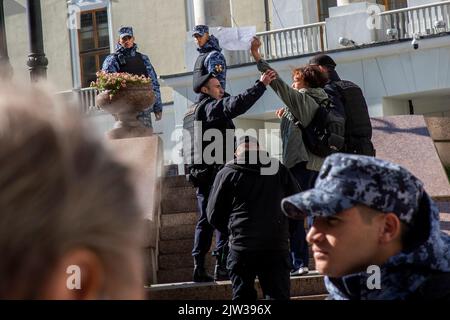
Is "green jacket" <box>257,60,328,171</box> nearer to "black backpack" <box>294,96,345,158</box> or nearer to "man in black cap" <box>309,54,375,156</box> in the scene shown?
"black backpack" <box>294,96,345,158</box>

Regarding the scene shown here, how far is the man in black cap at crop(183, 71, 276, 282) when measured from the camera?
9383mm

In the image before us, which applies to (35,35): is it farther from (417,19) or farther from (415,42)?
(417,19)

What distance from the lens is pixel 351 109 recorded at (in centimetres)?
937

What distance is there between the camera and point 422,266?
3049 millimetres

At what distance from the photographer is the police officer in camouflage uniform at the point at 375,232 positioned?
10.0 ft

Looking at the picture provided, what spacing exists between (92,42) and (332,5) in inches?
345

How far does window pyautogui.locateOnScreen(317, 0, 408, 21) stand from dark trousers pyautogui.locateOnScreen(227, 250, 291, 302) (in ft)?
58.3

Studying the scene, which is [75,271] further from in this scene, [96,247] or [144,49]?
[144,49]

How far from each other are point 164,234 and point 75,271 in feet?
33.8

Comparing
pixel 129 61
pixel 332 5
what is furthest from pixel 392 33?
pixel 129 61

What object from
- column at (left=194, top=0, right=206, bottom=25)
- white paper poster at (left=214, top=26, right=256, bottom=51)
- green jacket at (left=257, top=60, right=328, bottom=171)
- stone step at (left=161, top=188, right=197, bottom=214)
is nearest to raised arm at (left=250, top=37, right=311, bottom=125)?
green jacket at (left=257, top=60, right=328, bottom=171)

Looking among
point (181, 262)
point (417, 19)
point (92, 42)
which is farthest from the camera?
point (92, 42)

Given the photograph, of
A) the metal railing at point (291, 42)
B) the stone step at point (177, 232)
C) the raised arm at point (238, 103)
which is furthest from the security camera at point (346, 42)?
the raised arm at point (238, 103)

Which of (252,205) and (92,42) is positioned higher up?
(92,42)
